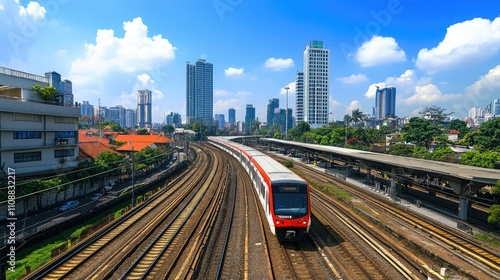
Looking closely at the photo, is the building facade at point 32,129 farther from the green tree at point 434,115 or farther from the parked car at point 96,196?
the green tree at point 434,115

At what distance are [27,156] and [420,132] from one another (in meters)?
73.7

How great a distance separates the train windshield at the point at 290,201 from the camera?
16.1 meters

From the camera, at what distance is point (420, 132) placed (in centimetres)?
7000

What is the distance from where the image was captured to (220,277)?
13.4m

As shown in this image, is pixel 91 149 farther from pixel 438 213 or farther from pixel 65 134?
pixel 438 213

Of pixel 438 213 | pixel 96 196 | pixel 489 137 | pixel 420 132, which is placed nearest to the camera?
pixel 438 213

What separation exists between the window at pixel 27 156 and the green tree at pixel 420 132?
72.1 m

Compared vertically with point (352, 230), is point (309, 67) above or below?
above

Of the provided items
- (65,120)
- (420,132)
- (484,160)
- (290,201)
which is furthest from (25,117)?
(420,132)

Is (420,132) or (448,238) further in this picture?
(420,132)

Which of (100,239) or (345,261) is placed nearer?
(345,261)

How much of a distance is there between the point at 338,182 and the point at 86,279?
1345 inches

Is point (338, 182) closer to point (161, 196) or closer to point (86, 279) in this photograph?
point (161, 196)

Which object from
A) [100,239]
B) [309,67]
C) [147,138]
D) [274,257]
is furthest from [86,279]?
[309,67]
